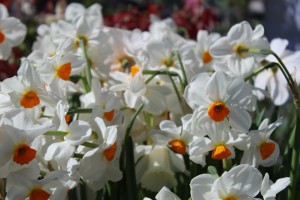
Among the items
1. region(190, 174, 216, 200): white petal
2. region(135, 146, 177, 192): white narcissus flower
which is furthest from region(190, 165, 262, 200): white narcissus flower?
region(135, 146, 177, 192): white narcissus flower

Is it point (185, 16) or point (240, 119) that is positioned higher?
point (240, 119)

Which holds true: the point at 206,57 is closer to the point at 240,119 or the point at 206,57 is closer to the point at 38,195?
the point at 240,119

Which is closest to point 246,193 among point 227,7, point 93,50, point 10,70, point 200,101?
point 200,101

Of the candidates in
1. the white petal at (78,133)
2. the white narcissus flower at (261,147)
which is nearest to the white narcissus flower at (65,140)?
the white petal at (78,133)

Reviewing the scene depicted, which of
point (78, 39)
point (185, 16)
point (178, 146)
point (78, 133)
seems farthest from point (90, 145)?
point (185, 16)

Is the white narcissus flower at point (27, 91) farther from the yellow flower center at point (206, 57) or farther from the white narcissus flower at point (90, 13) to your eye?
the yellow flower center at point (206, 57)

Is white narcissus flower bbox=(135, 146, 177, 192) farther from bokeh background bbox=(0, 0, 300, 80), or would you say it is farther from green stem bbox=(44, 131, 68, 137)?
bokeh background bbox=(0, 0, 300, 80)

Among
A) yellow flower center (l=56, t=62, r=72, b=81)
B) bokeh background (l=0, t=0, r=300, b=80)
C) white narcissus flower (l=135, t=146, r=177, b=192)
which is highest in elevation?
yellow flower center (l=56, t=62, r=72, b=81)
